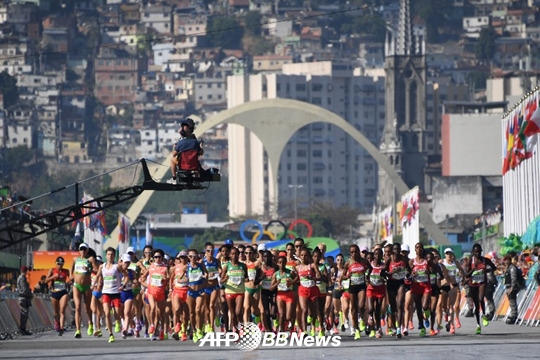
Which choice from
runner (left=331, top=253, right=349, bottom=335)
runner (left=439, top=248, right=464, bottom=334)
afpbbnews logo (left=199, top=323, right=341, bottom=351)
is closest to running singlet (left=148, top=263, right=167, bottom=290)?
afpbbnews logo (left=199, top=323, right=341, bottom=351)

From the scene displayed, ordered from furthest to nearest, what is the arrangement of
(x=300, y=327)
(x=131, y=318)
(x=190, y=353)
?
1. (x=131, y=318)
2. (x=300, y=327)
3. (x=190, y=353)

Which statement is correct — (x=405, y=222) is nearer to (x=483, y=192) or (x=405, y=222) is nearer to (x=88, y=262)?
(x=88, y=262)

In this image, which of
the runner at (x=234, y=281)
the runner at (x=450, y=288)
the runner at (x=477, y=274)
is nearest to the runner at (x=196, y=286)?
the runner at (x=234, y=281)

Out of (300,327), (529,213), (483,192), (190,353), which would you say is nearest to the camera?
(190,353)

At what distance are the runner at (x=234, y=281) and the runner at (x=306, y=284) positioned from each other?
996mm

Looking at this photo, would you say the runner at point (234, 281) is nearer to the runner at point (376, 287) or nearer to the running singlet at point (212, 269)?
the running singlet at point (212, 269)

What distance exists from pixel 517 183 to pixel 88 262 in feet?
113

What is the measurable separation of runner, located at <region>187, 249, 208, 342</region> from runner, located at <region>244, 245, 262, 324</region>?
33.8 inches

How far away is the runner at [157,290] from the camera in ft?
125

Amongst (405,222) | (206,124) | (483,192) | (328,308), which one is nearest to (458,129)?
(483,192)

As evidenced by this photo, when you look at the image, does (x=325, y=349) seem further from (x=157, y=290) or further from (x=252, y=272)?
(x=157, y=290)

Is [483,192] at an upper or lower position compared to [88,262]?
lower

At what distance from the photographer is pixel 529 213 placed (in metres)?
68.1

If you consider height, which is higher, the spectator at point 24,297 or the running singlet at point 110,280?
the running singlet at point 110,280
